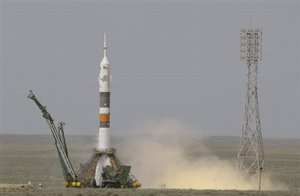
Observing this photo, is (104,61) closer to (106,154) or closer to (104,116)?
(104,116)

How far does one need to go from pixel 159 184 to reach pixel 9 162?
43569 mm

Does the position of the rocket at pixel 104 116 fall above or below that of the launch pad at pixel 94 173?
above

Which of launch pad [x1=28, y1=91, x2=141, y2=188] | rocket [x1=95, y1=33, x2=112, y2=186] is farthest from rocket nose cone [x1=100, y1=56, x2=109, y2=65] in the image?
launch pad [x1=28, y1=91, x2=141, y2=188]

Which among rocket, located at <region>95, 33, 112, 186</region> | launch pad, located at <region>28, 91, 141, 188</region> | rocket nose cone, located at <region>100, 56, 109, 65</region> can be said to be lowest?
launch pad, located at <region>28, 91, 141, 188</region>

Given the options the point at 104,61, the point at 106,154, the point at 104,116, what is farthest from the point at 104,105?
the point at 106,154

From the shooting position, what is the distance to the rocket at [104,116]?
59125 millimetres

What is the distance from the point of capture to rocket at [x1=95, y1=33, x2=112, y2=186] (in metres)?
59.1

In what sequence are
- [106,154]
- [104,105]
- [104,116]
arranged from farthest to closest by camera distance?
1. [106,154]
2. [104,116]
3. [104,105]

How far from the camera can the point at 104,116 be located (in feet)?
194

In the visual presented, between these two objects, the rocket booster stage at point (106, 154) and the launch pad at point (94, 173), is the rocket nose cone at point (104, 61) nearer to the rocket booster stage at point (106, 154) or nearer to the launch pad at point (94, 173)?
the rocket booster stage at point (106, 154)

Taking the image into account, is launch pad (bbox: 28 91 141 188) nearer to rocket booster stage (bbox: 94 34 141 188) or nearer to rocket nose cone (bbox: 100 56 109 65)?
rocket booster stage (bbox: 94 34 141 188)

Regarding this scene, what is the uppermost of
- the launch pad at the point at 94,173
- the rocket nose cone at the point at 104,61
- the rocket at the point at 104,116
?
the rocket nose cone at the point at 104,61

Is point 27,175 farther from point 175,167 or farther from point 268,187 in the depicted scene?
point 268,187

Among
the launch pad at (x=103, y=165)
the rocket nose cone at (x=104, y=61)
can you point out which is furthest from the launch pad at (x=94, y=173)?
the rocket nose cone at (x=104, y=61)
